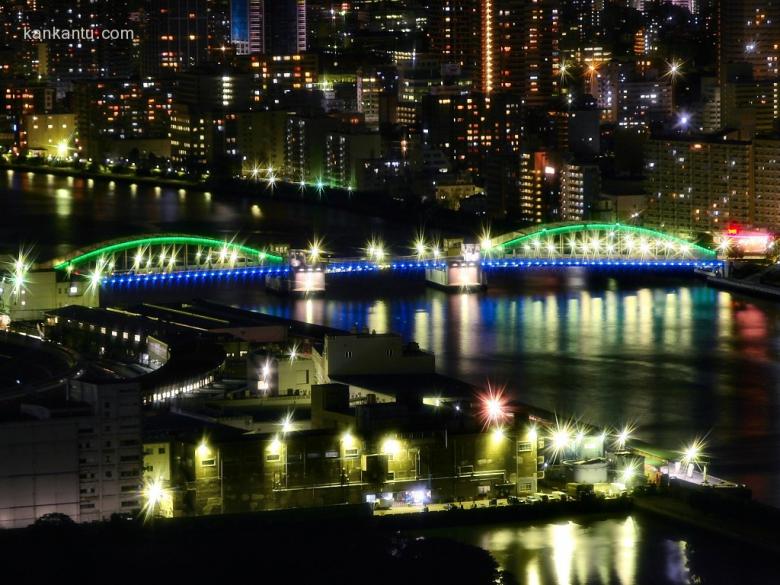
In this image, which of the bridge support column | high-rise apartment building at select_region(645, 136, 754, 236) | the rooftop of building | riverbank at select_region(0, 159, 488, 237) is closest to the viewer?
the rooftop of building

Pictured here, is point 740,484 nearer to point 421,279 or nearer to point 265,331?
point 265,331

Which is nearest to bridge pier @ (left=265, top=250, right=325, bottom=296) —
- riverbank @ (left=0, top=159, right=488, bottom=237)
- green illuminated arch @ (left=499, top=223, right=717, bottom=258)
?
green illuminated arch @ (left=499, top=223, right=717, bottom=258)

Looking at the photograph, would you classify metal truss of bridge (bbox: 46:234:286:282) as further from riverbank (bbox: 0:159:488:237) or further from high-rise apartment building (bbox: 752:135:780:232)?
high-rise apartment building (bbox: 752:135:780:232)

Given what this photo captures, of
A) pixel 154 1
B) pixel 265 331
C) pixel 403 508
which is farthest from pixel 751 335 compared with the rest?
pixel 154 1

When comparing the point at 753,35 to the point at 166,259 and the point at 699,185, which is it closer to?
the point at 699,185

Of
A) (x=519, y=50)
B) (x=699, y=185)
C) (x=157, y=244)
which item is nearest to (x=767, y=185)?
(x=699, y=185)

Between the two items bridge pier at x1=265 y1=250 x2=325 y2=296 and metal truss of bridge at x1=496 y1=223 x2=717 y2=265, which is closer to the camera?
bridge pier at x1=265 y1=250 x2=325 y2=296
